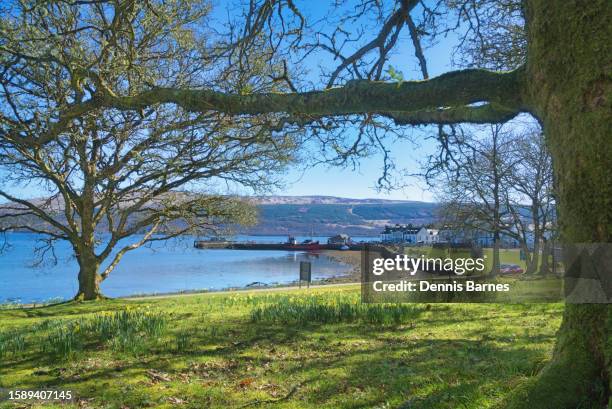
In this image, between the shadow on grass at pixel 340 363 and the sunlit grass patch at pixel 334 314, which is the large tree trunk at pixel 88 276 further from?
the sunlit grass patch at pixel 334 314

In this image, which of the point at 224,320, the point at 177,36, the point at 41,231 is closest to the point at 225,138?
the point at 177,36

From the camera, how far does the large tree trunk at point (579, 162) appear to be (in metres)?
2.53

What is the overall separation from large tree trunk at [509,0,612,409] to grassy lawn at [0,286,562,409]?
26.4 inches

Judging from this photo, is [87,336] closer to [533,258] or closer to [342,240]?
[533,258]

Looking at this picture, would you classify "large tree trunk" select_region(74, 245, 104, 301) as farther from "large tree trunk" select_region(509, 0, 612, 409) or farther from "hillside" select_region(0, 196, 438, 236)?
"hillside" select_region(0, 196, 438, 236)

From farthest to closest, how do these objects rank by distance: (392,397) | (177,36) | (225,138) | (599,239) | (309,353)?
(177,36) → (225,138) → (309,353) → (392,397) → (599,239)

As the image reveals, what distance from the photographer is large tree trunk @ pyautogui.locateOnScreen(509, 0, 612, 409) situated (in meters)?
2.53

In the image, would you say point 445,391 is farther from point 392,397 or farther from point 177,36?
point 177,36

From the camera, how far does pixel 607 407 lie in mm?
2359

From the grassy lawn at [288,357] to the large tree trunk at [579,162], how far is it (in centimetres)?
67

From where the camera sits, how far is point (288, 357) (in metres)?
5.28

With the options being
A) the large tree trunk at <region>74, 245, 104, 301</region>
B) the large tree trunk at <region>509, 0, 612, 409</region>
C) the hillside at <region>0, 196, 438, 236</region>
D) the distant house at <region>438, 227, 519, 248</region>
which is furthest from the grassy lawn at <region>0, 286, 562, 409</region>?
the hillside at <region>0, 196, 438, 236</region>

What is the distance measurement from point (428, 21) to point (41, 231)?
15.9 metres

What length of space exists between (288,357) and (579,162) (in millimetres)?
3746
